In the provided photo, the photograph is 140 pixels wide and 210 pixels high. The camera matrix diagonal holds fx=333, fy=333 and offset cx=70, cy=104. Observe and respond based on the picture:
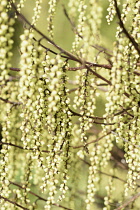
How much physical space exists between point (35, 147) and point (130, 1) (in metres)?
1.12

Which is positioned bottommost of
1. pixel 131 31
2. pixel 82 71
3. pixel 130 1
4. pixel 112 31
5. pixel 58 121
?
pixel 58 121

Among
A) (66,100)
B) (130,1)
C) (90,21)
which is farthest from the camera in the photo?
(130,1)

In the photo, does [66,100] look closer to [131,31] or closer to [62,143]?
[62,143]

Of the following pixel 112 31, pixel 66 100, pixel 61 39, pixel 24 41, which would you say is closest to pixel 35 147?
pixel 66 100

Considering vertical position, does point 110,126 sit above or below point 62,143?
above

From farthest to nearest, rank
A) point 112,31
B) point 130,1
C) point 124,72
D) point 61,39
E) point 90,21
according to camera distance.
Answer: point 61,39
point 112,31
point 130,1
point 124,72
point 90,21

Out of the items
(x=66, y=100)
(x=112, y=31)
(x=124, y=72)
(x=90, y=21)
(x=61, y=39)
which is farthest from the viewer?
(x=61, y=39)

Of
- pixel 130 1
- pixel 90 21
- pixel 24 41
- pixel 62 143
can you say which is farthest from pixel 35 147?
pixel 130 1

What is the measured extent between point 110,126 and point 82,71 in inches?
15.3

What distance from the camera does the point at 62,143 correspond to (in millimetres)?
2068

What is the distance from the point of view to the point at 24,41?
A: 5.40 feet

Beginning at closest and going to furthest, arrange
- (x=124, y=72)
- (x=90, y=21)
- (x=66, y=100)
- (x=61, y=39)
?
1. (x=90, y=21)
2. (x=124, y=72)
3. (x=66, y=100)
4. (x=61, y=39)

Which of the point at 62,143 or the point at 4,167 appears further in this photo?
the point at 4,167

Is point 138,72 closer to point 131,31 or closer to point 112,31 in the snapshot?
point 131,31
